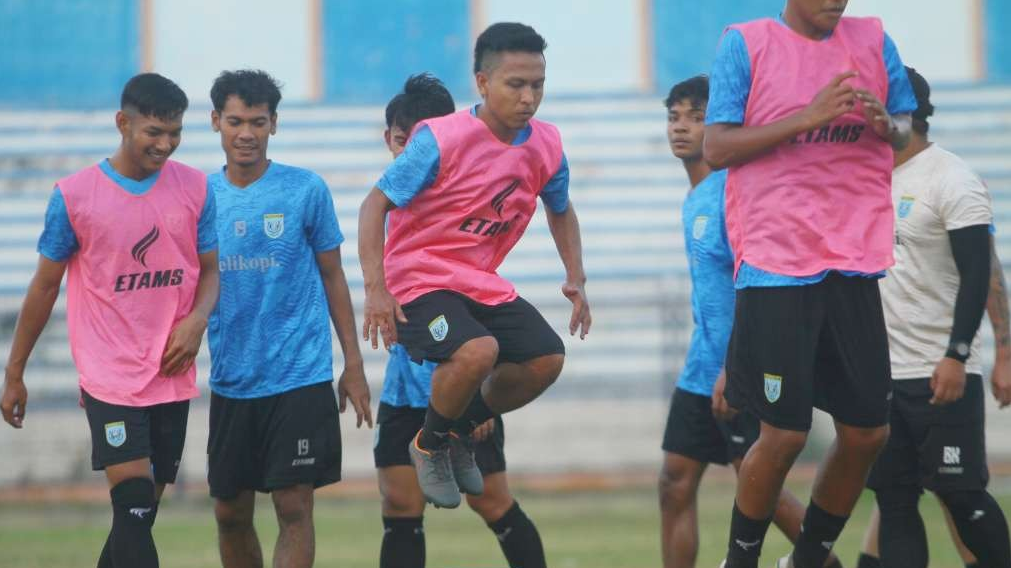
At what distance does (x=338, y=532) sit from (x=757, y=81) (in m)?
6.79

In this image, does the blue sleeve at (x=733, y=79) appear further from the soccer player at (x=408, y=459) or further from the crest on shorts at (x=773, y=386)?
the soccer player at (x=408, y=459)

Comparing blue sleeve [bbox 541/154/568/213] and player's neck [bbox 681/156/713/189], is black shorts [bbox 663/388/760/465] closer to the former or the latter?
player's neck [bbox 681/156/713/189]

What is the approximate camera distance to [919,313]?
20.7 feet

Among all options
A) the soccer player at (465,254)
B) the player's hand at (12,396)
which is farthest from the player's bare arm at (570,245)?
the player's hand at (12,396)

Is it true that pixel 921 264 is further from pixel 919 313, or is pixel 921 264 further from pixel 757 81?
pixel 757 81

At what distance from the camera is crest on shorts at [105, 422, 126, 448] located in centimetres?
585

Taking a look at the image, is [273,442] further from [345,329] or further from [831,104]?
[831,104]

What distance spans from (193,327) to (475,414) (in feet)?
3.92

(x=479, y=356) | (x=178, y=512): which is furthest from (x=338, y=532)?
(x=479, y=356)

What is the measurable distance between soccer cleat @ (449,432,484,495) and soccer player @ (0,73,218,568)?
112 centimetres

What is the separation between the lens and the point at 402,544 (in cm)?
653

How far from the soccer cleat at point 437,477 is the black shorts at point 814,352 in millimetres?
1259

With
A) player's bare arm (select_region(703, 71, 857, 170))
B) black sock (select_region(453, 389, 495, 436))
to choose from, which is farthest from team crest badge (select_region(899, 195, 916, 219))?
black sock (select_region(453, 389, 495, 436))

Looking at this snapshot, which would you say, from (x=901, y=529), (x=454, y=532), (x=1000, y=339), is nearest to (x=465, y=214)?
(x=901, y=529)
